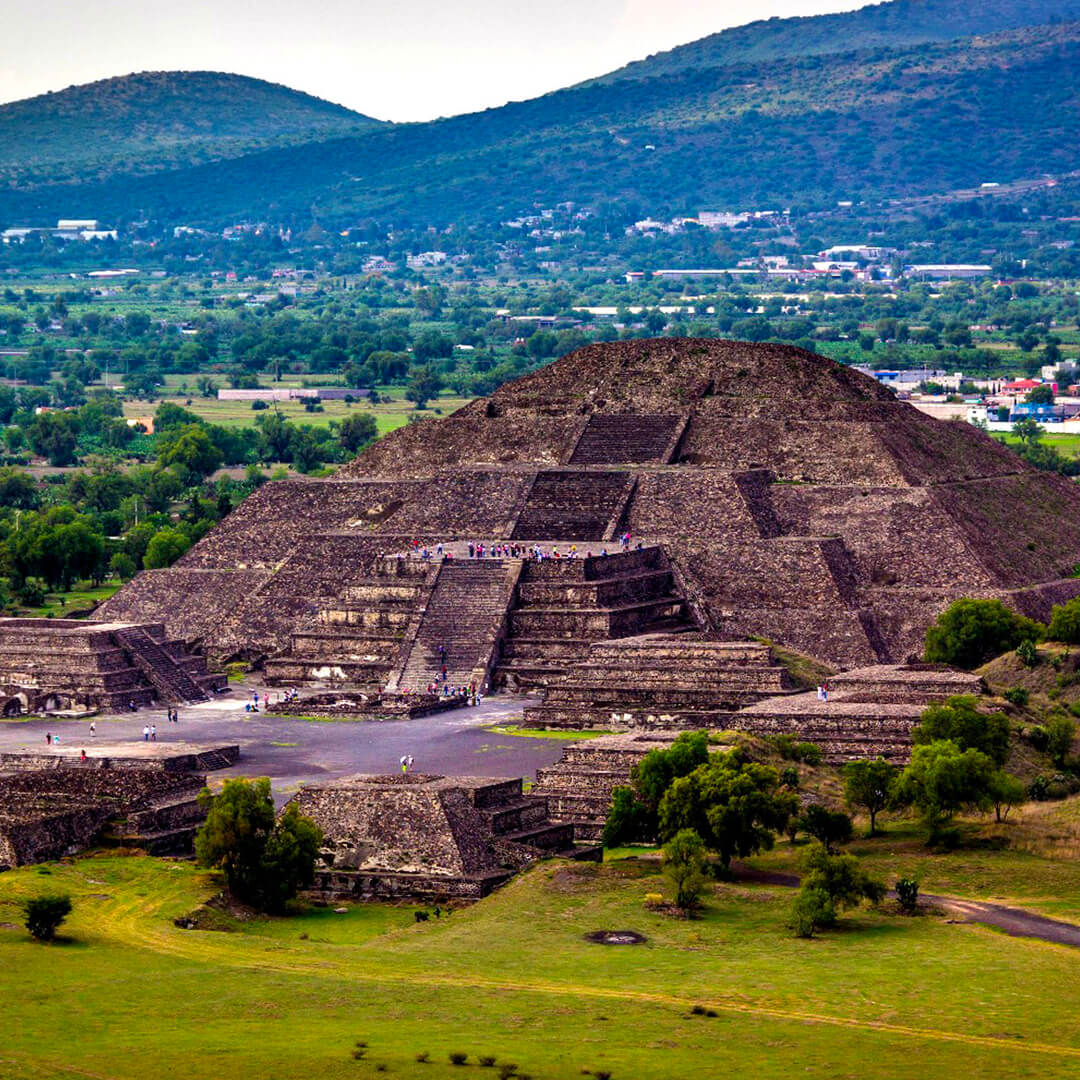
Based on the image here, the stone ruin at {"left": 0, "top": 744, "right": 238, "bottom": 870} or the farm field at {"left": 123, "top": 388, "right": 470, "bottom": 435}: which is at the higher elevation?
the farm field at {"left": 123, "top": 388, "right": 470, "bottom": 435}

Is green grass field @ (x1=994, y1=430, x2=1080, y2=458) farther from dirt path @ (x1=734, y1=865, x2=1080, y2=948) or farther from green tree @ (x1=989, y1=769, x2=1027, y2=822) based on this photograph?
dirt path @ (x1=734, y1=865, x2=1080, y2=948)

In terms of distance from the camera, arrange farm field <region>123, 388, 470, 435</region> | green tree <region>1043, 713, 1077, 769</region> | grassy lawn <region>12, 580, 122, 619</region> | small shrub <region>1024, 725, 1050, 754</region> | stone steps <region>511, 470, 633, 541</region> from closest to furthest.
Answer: green tree <region>1043, 713, 1077, 769</region>
small shrub <region>1024, 725, 1050, 754</region>
stone steps <region>511, 470, 633, 541</region>
grassy lawn <region>12, 580, 122, 619</region>
farm field <region>123, 388, 470, 435</region>

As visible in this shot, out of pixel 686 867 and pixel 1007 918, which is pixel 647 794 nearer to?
pixel 686 867

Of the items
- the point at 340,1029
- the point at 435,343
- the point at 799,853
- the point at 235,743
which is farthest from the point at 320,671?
the point at 435,343

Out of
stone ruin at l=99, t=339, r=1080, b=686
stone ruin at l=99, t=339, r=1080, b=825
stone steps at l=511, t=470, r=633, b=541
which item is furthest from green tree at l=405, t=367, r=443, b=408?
stone steps at l=511, t=470, r=633, b=541

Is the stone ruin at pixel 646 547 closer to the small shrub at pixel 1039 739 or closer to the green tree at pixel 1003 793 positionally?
the small shrub at pixel 1039 739

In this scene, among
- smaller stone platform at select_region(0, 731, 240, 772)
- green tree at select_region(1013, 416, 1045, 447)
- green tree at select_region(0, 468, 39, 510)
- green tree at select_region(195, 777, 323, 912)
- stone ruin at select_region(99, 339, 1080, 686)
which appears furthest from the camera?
green tree at select_region(1013, 416, 1045, 447)
